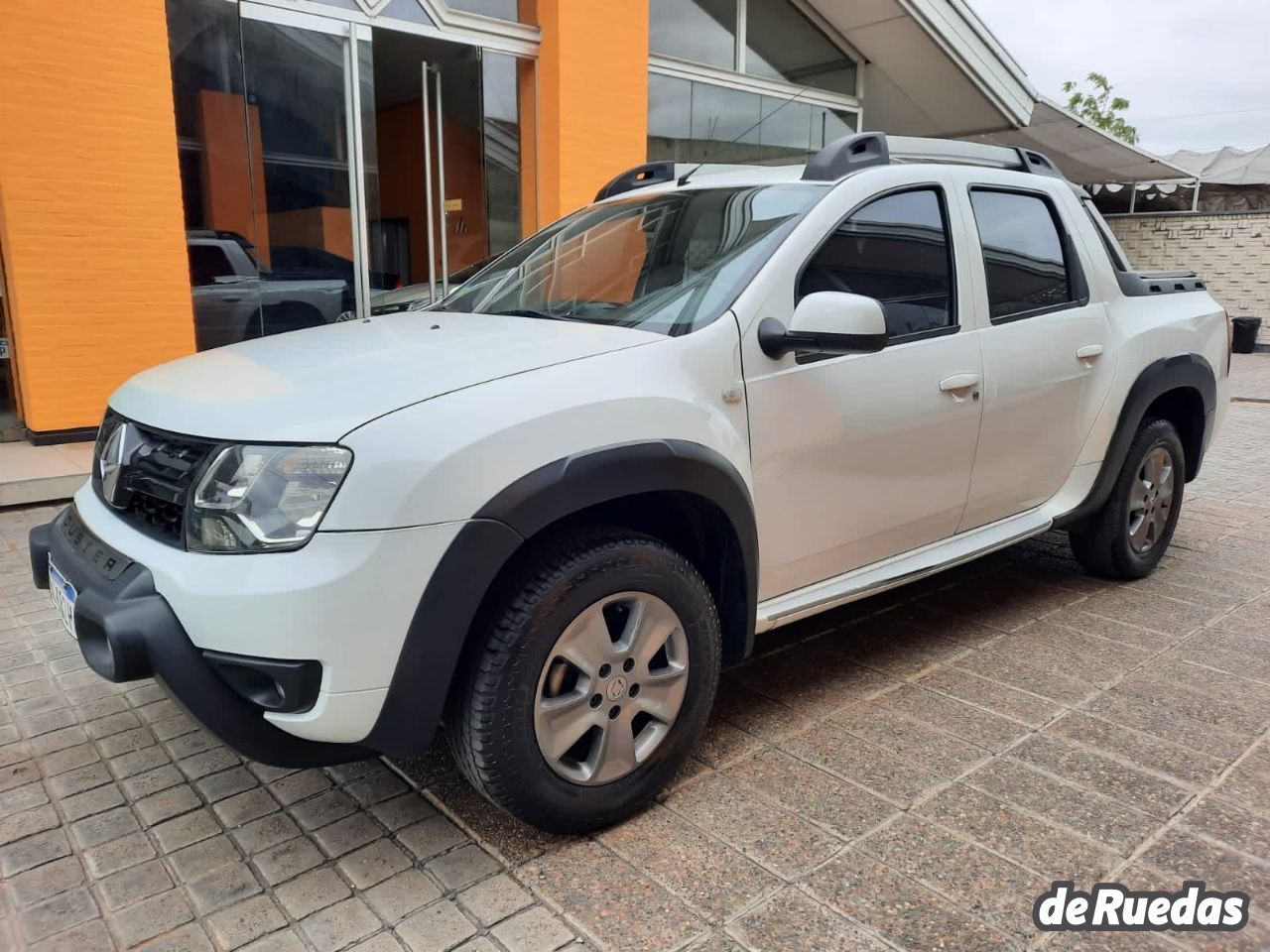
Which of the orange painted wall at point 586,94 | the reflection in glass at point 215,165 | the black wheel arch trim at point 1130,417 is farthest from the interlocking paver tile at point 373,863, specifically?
the orange painted wall at point 586,94

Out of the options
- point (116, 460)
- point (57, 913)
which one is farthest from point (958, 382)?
point (57, 913)

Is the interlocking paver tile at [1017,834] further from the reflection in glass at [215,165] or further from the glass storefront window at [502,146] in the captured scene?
the glass storefront window at [502,146]

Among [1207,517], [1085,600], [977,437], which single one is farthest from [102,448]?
[1207,517]

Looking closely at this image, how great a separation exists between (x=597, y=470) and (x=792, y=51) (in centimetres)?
1132

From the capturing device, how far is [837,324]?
101 inches

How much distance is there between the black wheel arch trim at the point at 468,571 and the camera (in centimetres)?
208

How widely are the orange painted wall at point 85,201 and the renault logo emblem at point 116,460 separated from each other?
4.53m

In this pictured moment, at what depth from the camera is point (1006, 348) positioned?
11.3ft

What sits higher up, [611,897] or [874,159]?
[874,159]

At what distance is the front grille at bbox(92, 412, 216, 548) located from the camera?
2215 mm

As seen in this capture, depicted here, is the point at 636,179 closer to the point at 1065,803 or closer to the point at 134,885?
the point at 1065,803

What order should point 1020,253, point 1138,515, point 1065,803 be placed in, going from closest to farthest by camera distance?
1. point 1065,803
2. point 1020,253
3. point 1138,515

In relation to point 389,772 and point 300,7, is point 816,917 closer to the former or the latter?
point 389,772

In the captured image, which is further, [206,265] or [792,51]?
[792,51]
